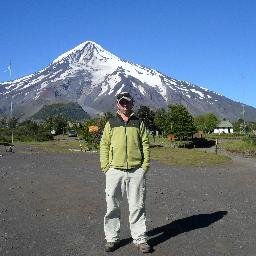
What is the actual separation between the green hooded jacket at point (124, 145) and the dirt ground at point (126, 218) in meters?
1.23

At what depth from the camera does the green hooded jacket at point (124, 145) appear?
7.90 meters

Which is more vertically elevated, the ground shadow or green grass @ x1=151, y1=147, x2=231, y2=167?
green grass @ x1=151, y1=147, x2=231, y2=167

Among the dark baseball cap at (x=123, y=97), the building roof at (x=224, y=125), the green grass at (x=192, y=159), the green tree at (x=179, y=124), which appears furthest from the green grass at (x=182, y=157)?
the building roof at (x=224, y=125)

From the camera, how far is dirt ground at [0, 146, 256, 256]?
25.7ft

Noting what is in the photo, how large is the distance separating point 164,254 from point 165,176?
13.0 meters

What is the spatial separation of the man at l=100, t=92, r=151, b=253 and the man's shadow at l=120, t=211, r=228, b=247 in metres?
0.37

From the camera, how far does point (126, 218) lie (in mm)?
10250

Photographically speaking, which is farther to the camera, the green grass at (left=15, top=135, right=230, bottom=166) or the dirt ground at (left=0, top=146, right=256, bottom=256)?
the green grass at (left=15, top=135, right=230, bottom=166)

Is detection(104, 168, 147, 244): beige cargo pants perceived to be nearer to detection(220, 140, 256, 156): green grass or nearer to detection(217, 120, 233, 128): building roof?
detection(220, 140, 256, 156): green grass

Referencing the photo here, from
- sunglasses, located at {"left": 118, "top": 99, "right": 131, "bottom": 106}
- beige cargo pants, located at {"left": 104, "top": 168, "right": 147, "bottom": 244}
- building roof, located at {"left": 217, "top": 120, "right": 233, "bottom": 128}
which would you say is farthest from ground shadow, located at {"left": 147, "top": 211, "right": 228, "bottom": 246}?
building roof, located at {"left": 217, "top": 120, "right": 233, "bottom": 128}

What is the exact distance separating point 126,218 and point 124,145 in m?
2.74

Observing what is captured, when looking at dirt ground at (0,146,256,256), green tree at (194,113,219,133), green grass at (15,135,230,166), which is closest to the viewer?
dirt ground at (0,146,256,256)

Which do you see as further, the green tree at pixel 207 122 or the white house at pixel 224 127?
the white house at pixel 224 127

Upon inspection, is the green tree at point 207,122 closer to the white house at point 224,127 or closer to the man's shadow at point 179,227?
the white house at point 224,127
